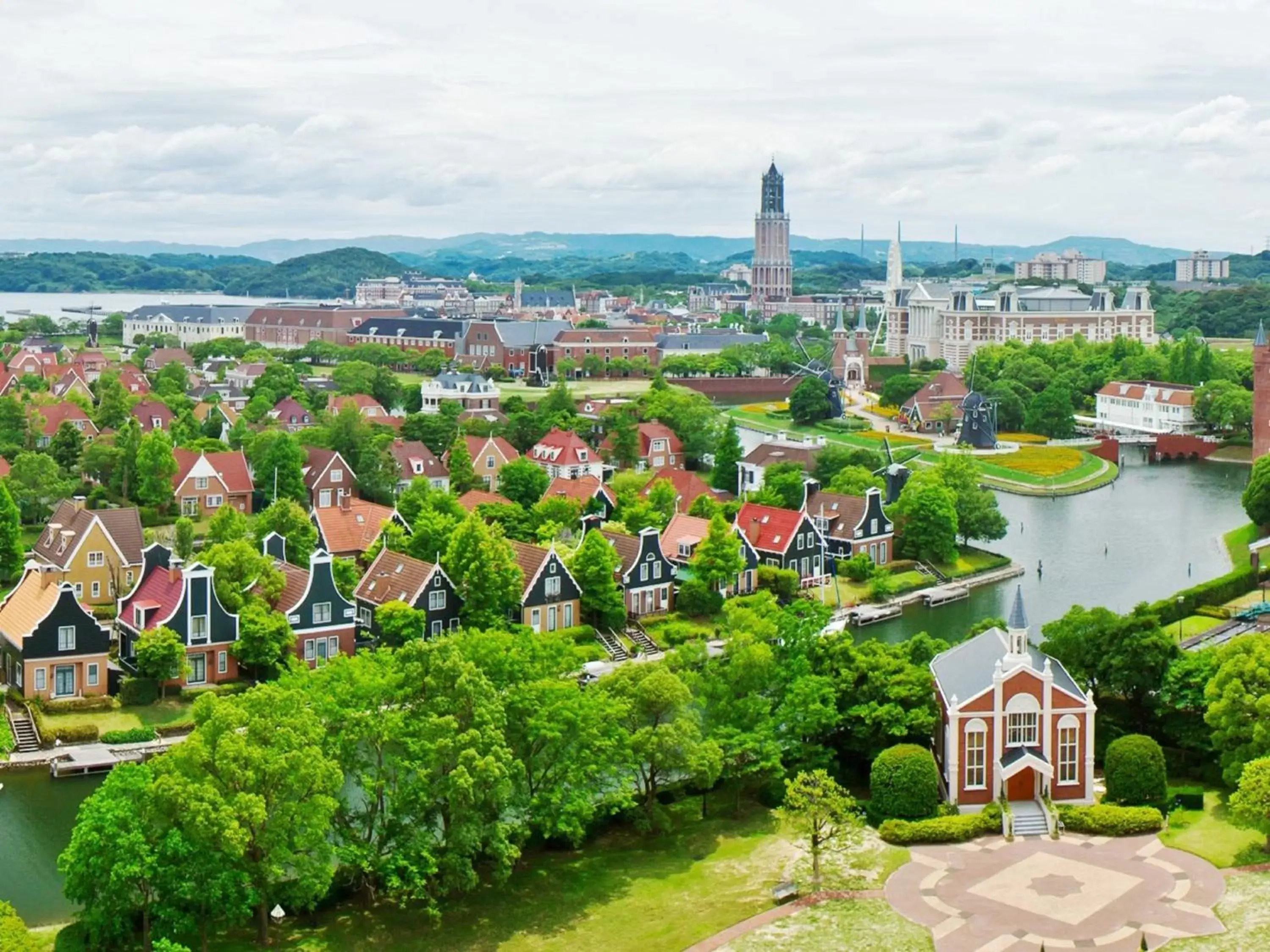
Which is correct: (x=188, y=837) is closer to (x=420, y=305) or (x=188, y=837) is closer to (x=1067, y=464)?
(x=1067, y=464)

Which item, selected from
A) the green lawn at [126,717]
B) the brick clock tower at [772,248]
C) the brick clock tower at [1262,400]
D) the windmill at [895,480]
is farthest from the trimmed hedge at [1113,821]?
the brick clock tower at [772,248]

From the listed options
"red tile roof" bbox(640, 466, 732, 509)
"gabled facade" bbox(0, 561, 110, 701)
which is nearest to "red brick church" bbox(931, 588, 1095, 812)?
"gabled facade" bbox(0, 561, 110, 701)

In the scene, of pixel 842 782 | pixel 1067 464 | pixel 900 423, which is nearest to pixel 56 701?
pixel 842 782

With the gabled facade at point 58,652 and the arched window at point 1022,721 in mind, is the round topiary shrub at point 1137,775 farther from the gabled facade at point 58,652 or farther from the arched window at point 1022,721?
the gabled facade at point 58,652

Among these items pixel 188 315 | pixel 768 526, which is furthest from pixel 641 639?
pixel 188 315

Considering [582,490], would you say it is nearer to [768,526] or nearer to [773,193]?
[768,526]

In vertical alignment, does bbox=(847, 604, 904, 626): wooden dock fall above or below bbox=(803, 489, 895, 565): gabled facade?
below

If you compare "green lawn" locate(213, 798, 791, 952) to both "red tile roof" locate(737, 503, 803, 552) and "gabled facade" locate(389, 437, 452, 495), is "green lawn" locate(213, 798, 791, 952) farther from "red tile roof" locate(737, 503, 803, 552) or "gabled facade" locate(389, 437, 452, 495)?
"gabled facade" locate(389, 437, 452, 495)

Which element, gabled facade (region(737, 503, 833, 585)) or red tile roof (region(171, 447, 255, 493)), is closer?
gabled facade (region(737, 503, 833, 585))
